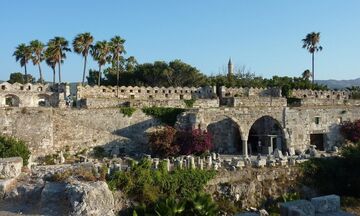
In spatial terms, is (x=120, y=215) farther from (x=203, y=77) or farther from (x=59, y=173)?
(x=203, y=77)

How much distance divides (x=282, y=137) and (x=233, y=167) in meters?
13.2

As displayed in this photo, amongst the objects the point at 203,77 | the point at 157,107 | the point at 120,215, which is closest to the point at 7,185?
the point at 120,215

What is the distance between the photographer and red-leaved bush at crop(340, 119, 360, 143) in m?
36.4

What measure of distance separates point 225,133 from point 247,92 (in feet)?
30.6

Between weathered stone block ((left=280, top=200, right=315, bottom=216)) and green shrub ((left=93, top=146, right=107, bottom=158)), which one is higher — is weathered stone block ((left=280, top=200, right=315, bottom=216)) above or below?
above

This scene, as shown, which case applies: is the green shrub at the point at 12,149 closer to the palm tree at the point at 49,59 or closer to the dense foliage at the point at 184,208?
the dense foliage at the point at 184,208

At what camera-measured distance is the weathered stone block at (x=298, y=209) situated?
40.4 ft

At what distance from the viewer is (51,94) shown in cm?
3681

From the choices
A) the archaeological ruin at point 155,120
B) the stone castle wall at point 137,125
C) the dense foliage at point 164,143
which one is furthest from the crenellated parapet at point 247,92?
the dense foliage at point 164,143

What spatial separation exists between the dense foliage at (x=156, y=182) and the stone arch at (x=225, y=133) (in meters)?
11.6

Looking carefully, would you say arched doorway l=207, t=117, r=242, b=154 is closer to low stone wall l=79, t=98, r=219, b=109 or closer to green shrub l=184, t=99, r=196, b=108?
green shrub l=184, t=99, r=196, b=108

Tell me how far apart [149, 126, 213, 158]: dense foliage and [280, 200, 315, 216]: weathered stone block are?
16877mm

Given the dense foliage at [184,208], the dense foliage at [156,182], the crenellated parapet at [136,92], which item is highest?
the crenellated parapet at [136,92]

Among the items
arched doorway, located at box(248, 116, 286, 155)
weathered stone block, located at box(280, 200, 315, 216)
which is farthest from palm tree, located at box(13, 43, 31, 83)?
weathered stone block, located at box(280, 200, 315, 216)
